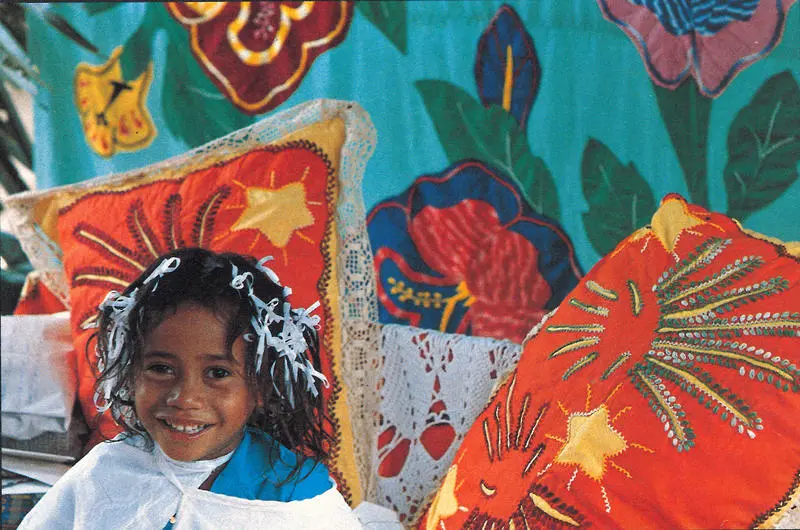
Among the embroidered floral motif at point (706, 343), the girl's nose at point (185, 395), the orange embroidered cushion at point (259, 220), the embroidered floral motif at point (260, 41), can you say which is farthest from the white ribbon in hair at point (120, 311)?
the embroidered floral motif at point (260, 41)

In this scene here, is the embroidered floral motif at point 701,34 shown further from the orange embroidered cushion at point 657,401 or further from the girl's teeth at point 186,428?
the girl's teeth at point 186,428

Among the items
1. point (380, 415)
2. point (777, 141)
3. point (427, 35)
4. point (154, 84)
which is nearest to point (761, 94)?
point (777, 141)

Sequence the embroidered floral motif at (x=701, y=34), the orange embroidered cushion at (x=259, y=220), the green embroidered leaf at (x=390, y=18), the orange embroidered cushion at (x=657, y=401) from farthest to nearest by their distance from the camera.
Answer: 1. the green embroidered leaf at (x=390, y=18)
2. the orange embroidered cushion at (x=259, y=220)
3. the embroidered floral motif at (x=701, y=34)
4. the orange embroidered cushion at (x=657, y=401)

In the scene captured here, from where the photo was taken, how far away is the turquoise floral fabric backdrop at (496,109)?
48.6 inches

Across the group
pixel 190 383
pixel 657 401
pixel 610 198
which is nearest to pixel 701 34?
pixel 610 198

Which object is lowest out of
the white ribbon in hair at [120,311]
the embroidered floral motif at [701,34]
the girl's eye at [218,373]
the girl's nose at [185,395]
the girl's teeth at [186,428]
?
the girl's teeth at [186,428]

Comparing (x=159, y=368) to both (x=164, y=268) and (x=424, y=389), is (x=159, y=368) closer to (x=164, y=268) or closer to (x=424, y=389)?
(x=164, y=268)

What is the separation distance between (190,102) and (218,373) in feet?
2.87

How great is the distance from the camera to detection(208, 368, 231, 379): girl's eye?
92 cm

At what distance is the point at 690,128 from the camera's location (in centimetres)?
128

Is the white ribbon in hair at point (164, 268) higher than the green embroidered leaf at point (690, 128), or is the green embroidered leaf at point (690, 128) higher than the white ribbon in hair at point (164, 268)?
the green embroidered leaf at point (690, 128)

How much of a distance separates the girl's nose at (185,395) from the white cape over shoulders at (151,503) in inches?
3.1

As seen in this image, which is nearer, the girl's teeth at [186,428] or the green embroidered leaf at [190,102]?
the girl's teeth at [186,428]

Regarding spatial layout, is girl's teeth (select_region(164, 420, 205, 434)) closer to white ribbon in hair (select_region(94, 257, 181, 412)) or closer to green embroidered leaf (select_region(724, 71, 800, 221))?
white ribbon in hair (select_region(94, 257, 181, 412))
